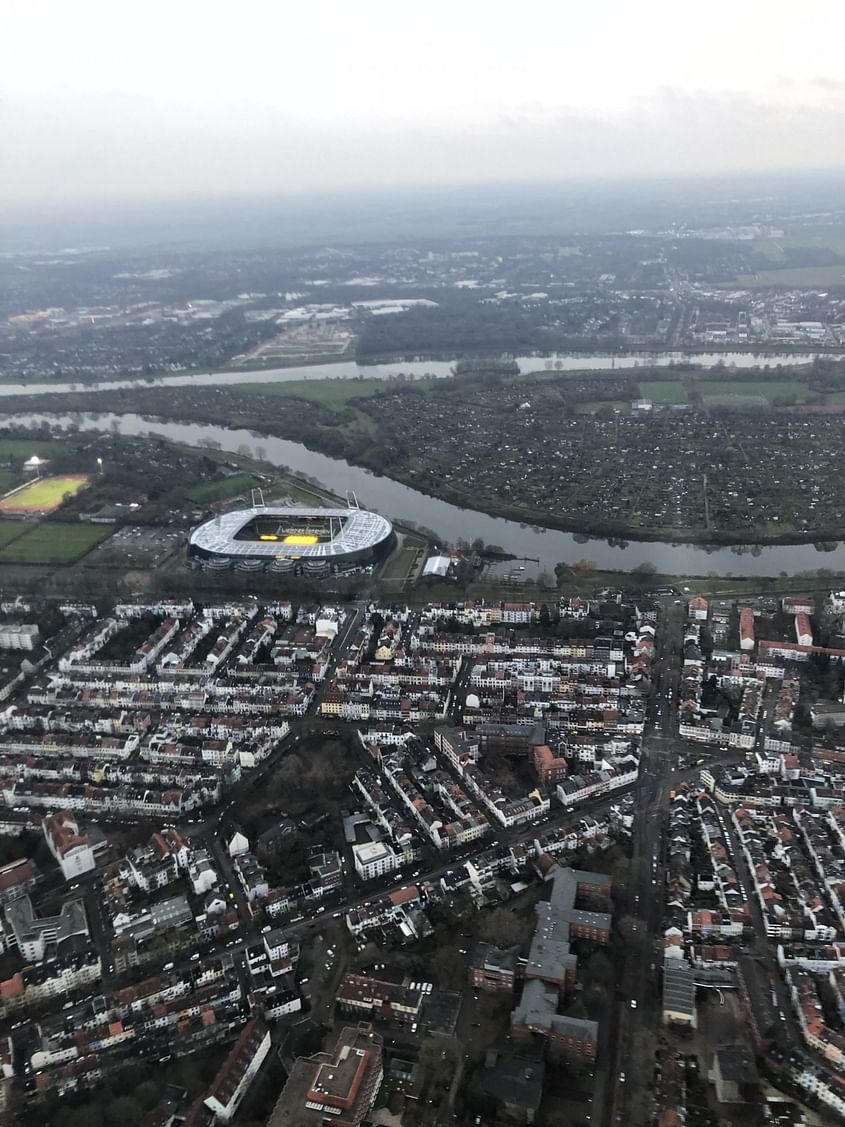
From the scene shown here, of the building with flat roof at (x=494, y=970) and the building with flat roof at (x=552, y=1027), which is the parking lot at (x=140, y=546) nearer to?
the building with flat roof at (x=494, y=970)

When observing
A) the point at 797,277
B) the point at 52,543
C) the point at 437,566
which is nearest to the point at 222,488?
the point at 52,543

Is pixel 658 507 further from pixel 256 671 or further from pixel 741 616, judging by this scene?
pixel 256 671

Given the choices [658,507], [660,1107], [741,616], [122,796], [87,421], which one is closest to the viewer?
[660,1107]

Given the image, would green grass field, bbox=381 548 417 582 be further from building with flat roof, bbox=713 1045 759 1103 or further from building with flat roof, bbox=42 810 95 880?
building with flat roof, bbox=713 1045 759 1103

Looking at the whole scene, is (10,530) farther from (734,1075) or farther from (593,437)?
(734,1075)

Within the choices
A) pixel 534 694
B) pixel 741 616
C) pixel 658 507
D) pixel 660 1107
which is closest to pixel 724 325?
pixel 658 507

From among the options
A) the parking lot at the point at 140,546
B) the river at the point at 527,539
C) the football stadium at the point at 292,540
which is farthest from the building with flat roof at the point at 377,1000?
the parking lot at the point at 140,546
